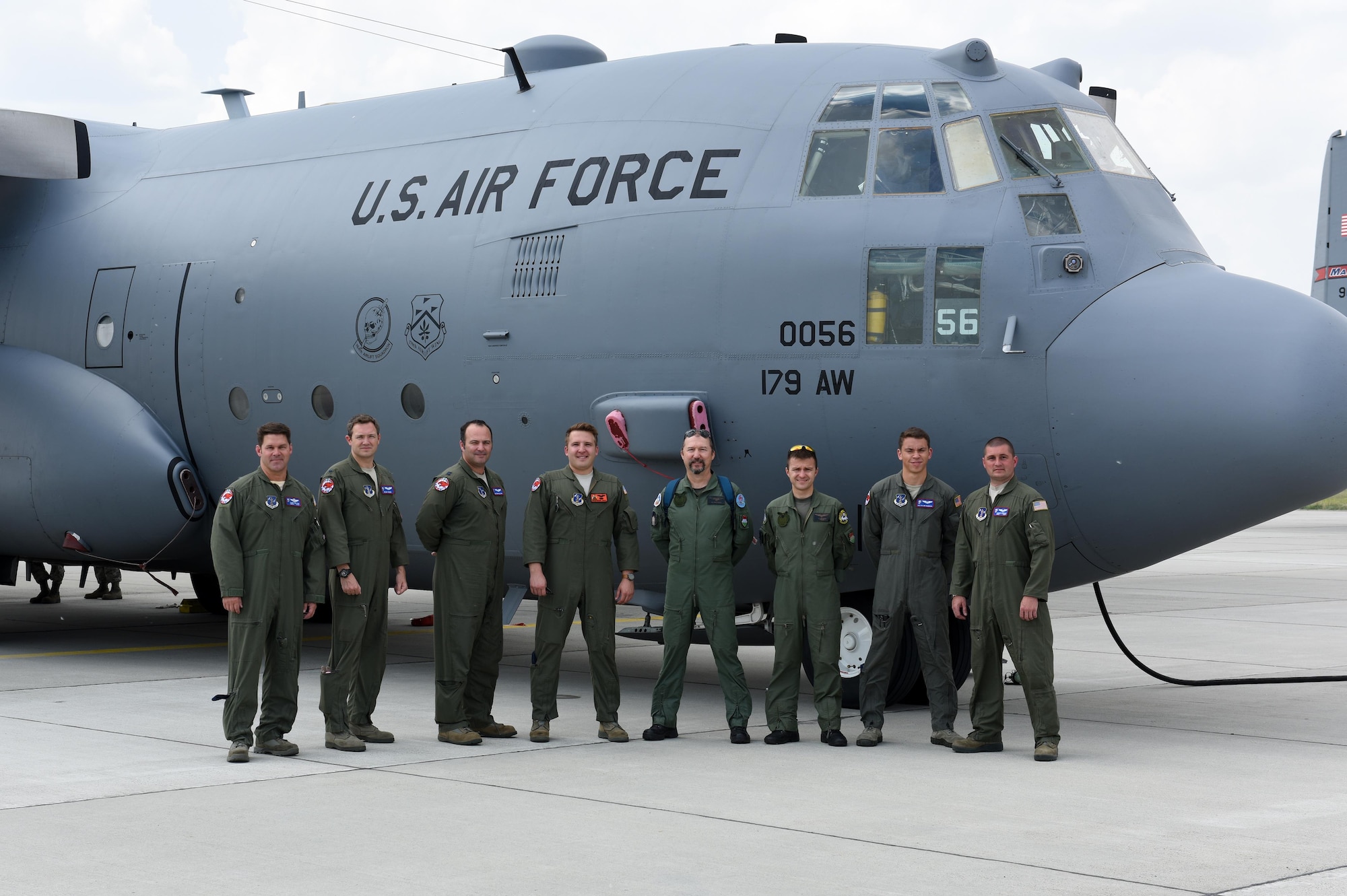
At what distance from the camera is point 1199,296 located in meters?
9.08

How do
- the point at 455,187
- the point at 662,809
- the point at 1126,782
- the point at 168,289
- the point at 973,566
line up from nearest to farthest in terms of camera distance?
the point at 662,809, the point at 1126,782, the point at 973,566, the point at 455,187, the point at 168,289

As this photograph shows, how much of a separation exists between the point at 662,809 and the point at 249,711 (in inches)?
104

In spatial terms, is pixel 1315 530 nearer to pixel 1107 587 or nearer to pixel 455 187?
pixel 1107 587

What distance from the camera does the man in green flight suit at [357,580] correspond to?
8.95 meters

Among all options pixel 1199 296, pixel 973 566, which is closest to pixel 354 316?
pixel 973 566

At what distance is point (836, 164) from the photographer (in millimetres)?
9938

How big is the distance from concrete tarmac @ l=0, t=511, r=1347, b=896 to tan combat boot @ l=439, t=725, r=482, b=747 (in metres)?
0.07

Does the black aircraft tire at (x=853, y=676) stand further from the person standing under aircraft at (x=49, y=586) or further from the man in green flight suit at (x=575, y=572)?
the person standing under aircraft at (x=49, y=586)

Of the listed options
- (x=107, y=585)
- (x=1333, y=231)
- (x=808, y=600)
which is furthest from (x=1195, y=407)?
(x=1333, y=231)

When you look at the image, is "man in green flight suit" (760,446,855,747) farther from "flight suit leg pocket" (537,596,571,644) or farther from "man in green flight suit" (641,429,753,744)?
"flight suit leg pocket" (537,596,571,644)

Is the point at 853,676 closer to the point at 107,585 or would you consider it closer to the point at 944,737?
the point at 944,737

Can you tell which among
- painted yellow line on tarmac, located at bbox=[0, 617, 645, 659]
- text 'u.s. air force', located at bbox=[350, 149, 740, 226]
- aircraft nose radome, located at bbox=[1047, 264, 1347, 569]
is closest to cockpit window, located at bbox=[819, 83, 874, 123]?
text 'u.s. air force', located at bbox=[350, 149, 740, 226]

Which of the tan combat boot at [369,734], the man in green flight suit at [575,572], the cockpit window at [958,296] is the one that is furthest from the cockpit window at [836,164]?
the tan combat boot at [369,734]

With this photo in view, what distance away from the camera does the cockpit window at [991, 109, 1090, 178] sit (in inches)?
381
